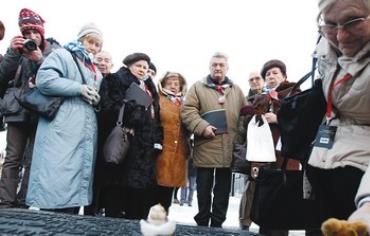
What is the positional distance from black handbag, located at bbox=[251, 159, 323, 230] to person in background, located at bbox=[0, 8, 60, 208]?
172cm

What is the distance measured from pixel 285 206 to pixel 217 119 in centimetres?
147

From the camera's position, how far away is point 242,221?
2.94m

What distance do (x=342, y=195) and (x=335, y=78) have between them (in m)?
0.39

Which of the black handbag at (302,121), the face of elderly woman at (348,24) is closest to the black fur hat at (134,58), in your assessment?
the black handbag at (302,121)

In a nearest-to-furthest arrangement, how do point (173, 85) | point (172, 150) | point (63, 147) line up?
point (63, 147), point (172, 150), point (173, 85)

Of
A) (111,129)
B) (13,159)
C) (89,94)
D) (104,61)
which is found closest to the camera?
(89,94)

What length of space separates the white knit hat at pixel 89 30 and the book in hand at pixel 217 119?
99 cm

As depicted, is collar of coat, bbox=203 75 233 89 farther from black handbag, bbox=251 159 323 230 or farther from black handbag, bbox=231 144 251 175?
black handbag, bbox=251 159 323 230

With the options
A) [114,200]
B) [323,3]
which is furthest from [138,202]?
[323,3]

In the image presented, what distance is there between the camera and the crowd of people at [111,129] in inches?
91.4

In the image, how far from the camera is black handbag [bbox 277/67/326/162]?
147 centimetres

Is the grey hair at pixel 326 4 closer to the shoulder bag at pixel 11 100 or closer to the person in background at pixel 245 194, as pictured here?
the person in background at pixel 245 194

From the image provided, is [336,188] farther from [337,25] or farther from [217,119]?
[217,119]

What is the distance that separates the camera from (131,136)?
9.02ft
